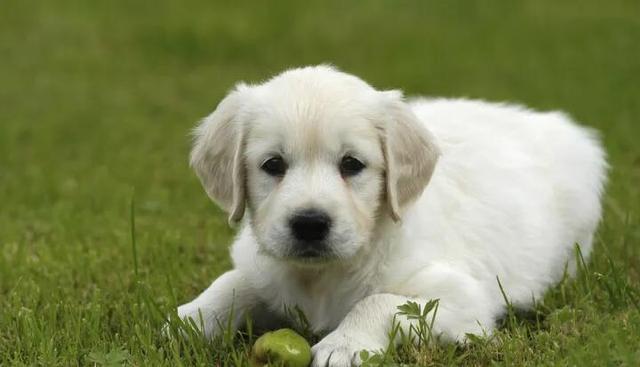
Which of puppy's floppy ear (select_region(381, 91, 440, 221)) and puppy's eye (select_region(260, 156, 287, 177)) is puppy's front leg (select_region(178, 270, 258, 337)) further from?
puppy's floppy ear (select_region(381, 91, 440, 221))

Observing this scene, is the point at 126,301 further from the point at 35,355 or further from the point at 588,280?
the point at 588,280

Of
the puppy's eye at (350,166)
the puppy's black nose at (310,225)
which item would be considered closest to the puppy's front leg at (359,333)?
the puppy's black nose at (310,225)

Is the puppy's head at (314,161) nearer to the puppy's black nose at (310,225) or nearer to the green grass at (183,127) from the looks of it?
the puppy's black nose at (310,225)

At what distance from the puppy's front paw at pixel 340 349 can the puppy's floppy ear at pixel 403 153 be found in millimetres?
599

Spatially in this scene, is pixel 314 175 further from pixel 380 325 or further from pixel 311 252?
pixel 380 325

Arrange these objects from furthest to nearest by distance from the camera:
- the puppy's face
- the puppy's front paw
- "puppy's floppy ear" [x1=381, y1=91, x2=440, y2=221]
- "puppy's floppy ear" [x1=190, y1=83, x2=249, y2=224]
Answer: "puppy's floppy ear" [x1=190, y1=83, x2=249, y2=224] < "puppy's floppy ear" [x1=381, y1=91, x2=440, y2=221] < the puppy's face < the puppy's front paw

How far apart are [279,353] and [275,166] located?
79cm

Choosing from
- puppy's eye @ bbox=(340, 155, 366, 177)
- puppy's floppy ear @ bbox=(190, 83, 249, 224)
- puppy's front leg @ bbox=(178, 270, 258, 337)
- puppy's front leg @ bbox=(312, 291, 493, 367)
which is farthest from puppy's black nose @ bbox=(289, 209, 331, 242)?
puppy's front leg @ bbox=(178, 270, 258, 337)

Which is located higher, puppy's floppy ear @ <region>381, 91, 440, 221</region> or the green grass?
puppy's floppy ear @ <region>381, 91, 440, 221</region>

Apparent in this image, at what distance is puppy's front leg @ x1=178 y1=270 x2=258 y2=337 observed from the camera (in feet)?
15.5

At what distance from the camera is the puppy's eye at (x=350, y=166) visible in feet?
14.4

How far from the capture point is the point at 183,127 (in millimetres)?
10836

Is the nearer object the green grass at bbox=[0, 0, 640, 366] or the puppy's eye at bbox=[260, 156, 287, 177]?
the puppy's eye at bbox=[260, 156, 287, 177]

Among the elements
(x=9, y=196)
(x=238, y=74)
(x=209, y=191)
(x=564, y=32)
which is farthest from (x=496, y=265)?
(x=564, y=32)
